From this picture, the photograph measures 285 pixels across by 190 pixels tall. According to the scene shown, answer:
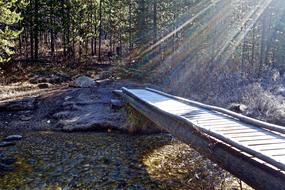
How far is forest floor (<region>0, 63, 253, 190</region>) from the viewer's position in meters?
8.71

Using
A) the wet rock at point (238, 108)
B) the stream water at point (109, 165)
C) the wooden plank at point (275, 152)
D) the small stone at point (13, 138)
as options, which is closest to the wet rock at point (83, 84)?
the stream water at point (109, 165)

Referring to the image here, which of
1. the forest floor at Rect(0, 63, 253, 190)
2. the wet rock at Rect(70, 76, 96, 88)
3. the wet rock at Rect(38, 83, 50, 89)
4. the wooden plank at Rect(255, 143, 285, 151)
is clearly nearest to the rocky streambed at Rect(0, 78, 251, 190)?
the forest floor at Rect(0, 63, 253, 190)

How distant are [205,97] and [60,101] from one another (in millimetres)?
8695

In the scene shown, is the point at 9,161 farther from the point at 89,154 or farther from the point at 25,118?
the point at 25,118

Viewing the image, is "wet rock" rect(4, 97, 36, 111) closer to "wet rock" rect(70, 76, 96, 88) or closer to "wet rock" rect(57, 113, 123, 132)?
"wet rock" rect(57, 113, 123, 132)

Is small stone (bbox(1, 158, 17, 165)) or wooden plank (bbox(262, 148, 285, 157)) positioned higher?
wooden plank (bbox(262, 148, 285, 157))

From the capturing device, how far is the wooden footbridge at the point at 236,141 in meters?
4.58

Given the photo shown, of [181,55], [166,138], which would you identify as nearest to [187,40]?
[181,55]

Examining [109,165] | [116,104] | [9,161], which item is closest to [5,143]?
[9,161]

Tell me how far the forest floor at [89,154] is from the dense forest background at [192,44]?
5129 mm

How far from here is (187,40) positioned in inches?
1071

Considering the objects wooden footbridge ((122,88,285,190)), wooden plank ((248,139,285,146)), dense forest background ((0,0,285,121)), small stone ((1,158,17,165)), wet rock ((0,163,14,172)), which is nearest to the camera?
wooden footbridge ((122,88,285,190))

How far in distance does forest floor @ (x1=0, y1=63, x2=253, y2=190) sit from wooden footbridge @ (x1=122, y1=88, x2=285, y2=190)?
4.83 feet

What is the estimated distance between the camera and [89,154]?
1109 centimetres
